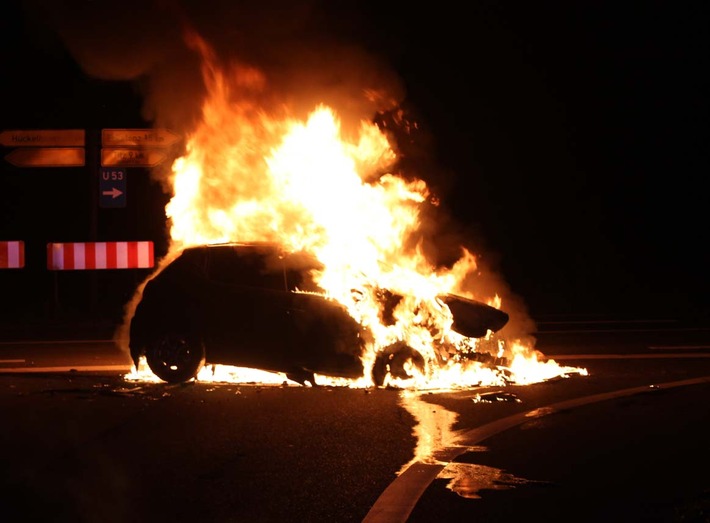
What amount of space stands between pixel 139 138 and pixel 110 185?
64.3 inches

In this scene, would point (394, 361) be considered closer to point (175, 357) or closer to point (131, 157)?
point (175, 357)

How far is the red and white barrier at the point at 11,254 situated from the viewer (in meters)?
23.1

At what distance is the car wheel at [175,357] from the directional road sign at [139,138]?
472 inches

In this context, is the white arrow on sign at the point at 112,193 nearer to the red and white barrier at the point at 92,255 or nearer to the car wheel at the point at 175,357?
the red and white barrier at the point at 92,255

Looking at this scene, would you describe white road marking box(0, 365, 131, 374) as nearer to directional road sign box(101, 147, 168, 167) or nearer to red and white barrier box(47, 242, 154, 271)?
red and white barrier box(47, 242, 154, 271)

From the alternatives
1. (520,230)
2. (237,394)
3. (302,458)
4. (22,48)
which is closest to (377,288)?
(237,394)

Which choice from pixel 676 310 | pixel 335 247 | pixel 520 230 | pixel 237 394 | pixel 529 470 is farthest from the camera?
pixel 520 230

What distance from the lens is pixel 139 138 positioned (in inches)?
910

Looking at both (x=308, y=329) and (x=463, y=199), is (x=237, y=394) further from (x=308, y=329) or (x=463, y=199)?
(x=463, y=199)

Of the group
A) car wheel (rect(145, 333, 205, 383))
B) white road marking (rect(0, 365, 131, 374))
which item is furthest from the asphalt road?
white road marking (rect(0, 365, 131, 374))

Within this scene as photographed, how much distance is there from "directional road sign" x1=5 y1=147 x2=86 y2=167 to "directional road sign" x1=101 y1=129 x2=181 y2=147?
2.38 feet

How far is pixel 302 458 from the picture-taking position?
7.59 m

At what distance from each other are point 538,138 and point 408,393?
30.5 metres

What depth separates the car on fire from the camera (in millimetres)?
10867
